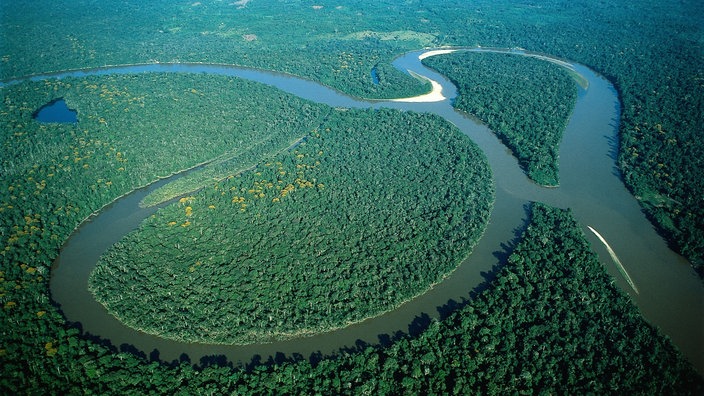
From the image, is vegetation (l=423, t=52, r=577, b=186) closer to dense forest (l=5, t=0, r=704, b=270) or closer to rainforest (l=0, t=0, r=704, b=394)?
rainforest (l=0, t=0, r=704, b=394)

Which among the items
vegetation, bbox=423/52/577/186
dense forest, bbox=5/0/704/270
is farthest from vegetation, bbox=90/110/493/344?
dense forest, bbox=5/0/704/270

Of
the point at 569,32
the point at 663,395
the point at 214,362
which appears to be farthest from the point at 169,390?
the point at 569,32

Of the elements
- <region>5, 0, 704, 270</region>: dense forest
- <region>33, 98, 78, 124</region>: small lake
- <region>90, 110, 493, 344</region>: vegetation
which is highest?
<region>5, 0, 704, 270</region>: dense forest

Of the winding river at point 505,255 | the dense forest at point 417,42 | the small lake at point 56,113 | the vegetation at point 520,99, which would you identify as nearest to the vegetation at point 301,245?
the winding river at point 505,255

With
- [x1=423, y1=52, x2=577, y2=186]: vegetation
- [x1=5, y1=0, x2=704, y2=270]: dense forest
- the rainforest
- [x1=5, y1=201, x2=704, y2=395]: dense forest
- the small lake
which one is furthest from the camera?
the small lake

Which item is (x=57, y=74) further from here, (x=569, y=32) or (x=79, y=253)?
(x=569, y=32)

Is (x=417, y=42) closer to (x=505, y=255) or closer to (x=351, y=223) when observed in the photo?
(x=351, y=223)
